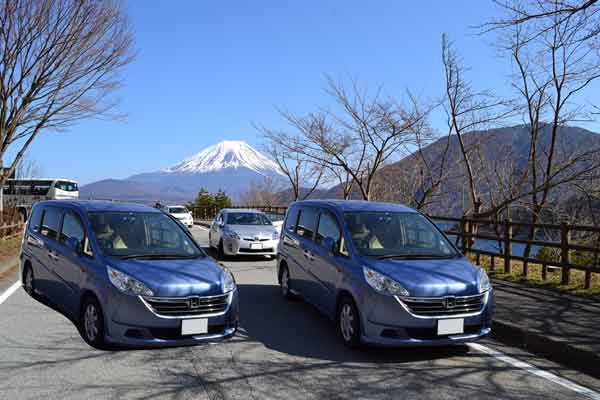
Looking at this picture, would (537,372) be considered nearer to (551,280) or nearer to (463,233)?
(551,280)

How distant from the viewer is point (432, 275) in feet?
17.5

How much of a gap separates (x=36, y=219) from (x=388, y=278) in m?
5.50

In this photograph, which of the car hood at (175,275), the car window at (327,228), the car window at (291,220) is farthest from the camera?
the car window at (291,220)

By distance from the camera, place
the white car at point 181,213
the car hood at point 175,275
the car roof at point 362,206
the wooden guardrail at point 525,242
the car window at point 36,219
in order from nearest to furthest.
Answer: the car hood at point 175,275, the car roof at point 362,206, the car window at point 36,219, the wooden guardrail at point 525,242, the white car at point 181,213

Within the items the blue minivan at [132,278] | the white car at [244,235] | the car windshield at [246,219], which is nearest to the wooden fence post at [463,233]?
the white car at [244,235]

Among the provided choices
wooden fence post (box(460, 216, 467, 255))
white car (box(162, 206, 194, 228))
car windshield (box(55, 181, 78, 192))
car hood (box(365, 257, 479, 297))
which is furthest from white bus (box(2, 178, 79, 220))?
car hood (box(365, 257, 479, 297))

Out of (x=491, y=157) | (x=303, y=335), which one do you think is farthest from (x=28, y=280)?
(x=491, y=157)

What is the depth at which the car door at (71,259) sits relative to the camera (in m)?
5.89

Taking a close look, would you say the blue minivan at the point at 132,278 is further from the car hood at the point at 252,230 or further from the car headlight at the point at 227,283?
the car hood at the point at 252,230

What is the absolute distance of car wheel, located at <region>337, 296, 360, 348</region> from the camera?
17.7 feet

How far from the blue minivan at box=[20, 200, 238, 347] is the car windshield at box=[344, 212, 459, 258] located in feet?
5.14

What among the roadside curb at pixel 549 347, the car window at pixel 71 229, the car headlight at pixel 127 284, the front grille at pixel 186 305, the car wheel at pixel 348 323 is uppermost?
the car window at pixel 71 229

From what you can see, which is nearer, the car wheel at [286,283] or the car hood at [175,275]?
the car hood at [175,275]

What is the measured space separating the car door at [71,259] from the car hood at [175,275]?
573 millimetres
